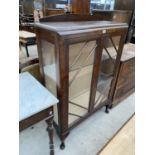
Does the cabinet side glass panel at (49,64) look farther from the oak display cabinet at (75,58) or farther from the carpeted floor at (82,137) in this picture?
the carpeted floor at (82,137)

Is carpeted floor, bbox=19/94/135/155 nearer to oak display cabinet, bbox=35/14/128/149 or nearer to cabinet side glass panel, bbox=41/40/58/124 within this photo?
oak display cabinet, bbox=35/14/128/149

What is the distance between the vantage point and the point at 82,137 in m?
1.58

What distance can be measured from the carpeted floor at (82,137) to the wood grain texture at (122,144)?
479mm

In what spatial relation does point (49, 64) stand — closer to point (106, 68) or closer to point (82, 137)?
point (106, 68)

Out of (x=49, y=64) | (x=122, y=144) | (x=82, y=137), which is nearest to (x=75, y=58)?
(x=49, y=64)

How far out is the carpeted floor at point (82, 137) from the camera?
56.2 inches

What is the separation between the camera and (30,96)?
0.94m

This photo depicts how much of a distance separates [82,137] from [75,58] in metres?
0.96

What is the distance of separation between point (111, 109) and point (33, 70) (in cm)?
123

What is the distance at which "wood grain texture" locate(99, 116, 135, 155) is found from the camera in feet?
3.23

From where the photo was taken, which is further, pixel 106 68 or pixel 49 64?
pixel 106 68

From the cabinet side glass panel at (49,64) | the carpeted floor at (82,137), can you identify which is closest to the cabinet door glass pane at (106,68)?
the carpeted floor at (82,137)
